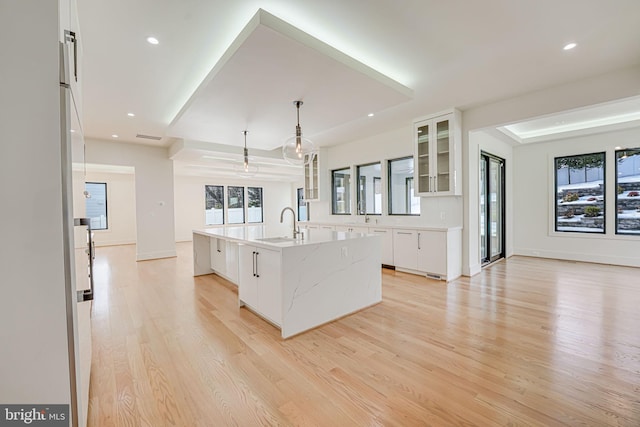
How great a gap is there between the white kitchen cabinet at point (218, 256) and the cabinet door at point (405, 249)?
10.0 ft

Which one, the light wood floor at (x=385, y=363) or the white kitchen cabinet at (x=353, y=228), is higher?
the white kitchen cabinet at (x=353, y=228)

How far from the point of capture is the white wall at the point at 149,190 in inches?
250

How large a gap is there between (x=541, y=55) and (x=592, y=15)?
60 centimetres

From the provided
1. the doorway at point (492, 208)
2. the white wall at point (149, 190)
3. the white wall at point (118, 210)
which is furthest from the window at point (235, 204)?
the doorway at point (492, 208)

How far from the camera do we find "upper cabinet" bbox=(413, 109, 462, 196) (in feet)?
14.8

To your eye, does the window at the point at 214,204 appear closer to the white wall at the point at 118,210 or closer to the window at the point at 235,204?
the window at the point at 235,204

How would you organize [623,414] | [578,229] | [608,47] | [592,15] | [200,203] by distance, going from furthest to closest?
1. [200,203]
2. [578,229]
3. [608,47]
4. [592,15]
5. [623,414]

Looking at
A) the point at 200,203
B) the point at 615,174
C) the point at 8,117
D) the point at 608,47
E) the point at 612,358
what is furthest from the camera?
the point at 200,203

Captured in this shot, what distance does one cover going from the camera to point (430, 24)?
237 cm

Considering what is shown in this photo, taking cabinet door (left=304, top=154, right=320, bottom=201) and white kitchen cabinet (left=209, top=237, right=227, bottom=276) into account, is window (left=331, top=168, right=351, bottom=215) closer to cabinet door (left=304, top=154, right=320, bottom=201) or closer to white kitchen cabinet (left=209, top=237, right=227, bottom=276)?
cabinet door (left=304, top=154, right=320, bottom=201)

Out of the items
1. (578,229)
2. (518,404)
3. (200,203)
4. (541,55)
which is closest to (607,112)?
(578,229)

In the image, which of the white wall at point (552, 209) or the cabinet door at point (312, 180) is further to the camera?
the cabinet door at point (312, 180)

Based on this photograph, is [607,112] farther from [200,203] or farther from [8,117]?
[200,203]

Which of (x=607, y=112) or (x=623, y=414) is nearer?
(x=623, y=414)
